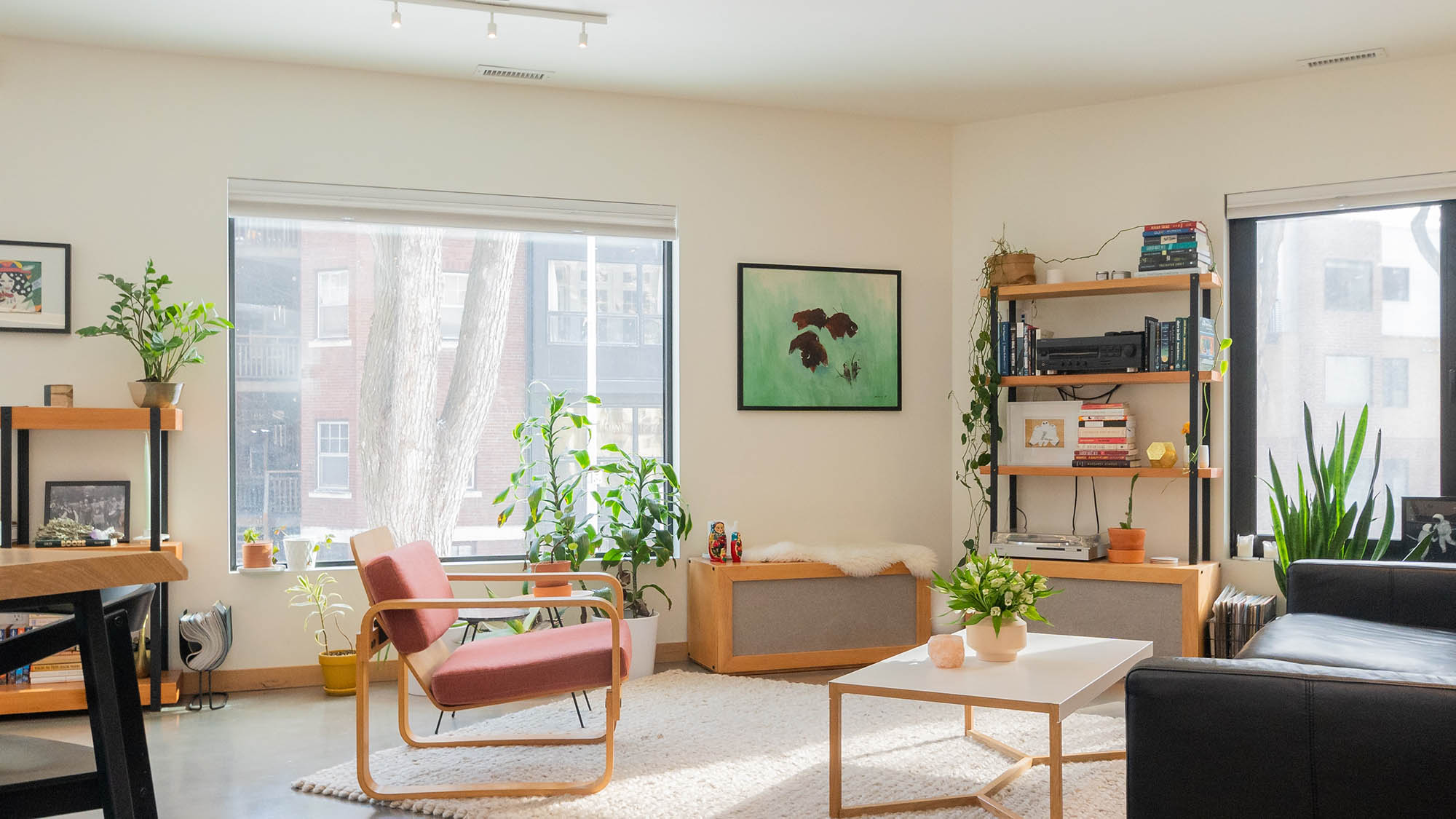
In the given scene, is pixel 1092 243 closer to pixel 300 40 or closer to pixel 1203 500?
pixel 1203 500

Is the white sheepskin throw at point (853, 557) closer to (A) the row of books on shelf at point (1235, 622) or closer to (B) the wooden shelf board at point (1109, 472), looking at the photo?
(B) the wooden shelf board at point (1109, 472)

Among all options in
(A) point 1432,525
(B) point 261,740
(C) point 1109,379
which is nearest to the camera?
(B) point 261,740

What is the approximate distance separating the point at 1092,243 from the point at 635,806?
351cm

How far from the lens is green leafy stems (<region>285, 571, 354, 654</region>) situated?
4.55 m

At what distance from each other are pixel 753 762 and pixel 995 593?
3.15ft

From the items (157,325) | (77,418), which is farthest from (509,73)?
(77,418)

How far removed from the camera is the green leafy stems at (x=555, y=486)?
4.64 m

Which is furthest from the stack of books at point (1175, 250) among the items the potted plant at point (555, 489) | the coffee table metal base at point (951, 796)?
the potted plant at point (555, 489)

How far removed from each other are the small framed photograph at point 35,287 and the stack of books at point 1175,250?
4485 millimetres

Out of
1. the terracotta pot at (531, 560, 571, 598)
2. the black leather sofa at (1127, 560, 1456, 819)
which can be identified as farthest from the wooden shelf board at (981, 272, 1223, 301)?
the black leather sofa at (1127, 560, 1456, 819)

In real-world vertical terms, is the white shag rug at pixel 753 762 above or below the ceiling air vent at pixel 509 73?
below

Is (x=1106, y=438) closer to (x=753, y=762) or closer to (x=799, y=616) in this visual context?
(x=799, y=616)

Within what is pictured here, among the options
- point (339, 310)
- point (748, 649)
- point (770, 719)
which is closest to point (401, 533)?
point (339, 310)

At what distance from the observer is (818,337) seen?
530cm
